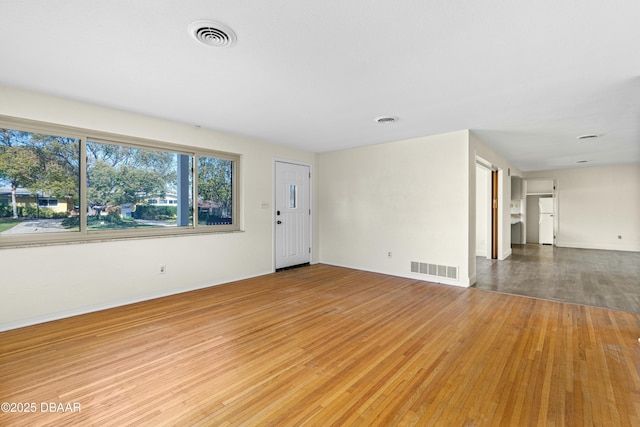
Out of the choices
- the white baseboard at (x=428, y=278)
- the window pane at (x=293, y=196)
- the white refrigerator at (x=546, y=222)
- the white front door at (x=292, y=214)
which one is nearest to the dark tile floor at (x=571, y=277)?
the white baseboard at (x=428, y=278)

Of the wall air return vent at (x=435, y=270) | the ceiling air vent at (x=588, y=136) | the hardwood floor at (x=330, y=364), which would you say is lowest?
the hardwood floor at (x=330, y=364)

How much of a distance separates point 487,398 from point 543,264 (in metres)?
5.76

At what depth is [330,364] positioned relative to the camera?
231 centimetres

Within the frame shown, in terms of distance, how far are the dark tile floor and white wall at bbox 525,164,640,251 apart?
29.8 inches

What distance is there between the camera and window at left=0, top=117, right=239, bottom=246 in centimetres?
310

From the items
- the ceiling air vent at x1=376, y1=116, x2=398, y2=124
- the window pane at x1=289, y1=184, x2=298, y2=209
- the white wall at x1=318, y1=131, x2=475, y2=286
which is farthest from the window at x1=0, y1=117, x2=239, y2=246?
the ceiling air vent at x1=376, y1=116, x2=398, y2=124

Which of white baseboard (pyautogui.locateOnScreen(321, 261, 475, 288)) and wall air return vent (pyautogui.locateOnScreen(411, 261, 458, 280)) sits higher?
wall air return vent (pyautogui.locateOnScreen(411, 261, 458, 280))

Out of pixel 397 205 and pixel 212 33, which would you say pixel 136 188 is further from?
pixel 397 205

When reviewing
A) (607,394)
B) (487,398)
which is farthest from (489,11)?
(607,394)

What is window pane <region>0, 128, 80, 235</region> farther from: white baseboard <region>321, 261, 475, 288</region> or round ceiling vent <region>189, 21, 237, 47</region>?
white baseboard <region>321, 261, 475, 288</region>

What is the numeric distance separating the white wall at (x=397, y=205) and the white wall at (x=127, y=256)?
1466 mm

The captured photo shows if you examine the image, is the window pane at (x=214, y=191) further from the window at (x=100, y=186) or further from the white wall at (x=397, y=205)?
the white wall at (x=397, y=205)

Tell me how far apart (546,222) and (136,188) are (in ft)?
37.0

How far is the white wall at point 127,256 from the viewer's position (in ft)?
9.86
